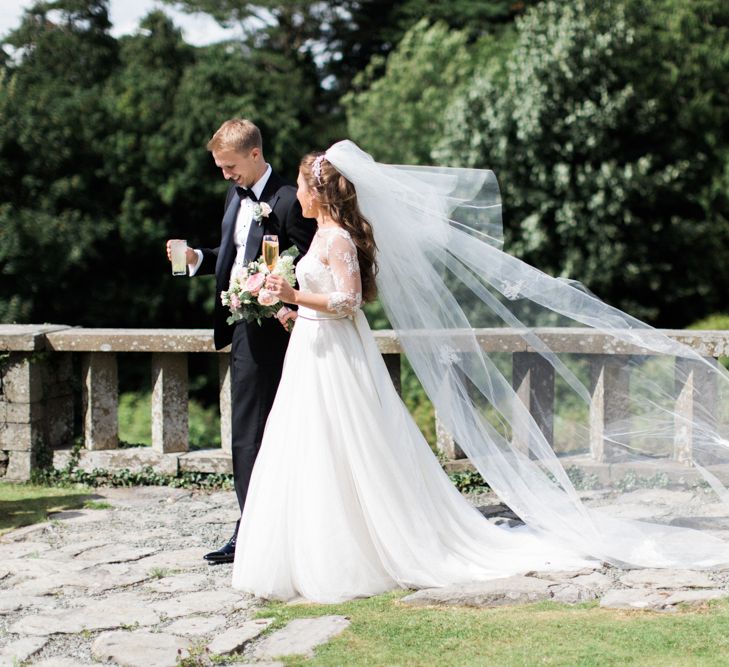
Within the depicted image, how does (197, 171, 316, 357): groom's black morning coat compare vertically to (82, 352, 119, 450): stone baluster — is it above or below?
above

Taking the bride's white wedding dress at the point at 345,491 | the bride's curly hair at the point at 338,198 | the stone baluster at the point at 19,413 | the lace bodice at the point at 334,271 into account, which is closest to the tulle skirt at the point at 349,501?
the bride's white wedding dress at the point at 345,491

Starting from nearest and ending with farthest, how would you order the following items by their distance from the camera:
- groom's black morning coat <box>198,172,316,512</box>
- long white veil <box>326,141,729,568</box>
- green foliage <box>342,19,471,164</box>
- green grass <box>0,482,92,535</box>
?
long white veil <box>326,141,729,568</box> → groom's black morning coat <box>198,172,316,512</box> → green grass <box>0,482,92,535</box> → green foliage <box>342,19,471,164</box>

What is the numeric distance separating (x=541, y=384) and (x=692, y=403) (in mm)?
707

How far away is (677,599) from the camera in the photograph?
4035mm

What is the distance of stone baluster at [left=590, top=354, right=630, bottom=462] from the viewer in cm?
493

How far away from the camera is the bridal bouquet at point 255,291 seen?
14.9 feet

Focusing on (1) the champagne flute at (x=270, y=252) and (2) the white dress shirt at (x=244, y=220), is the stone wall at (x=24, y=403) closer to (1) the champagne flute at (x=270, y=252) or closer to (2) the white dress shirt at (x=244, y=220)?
(2) the white dress shirt at (x=244, y=220)

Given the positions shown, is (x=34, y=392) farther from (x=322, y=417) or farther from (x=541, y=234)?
(x=541, y=234)

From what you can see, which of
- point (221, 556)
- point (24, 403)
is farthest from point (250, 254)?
point (24, 403)

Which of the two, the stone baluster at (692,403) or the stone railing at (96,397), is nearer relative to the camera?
the stone baluster at (692,403)

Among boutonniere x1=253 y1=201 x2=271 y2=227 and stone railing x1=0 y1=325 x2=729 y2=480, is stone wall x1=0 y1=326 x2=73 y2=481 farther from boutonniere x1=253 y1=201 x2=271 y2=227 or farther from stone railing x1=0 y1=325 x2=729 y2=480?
boutonniere x1=253 y1=201 x2=271 y2=227

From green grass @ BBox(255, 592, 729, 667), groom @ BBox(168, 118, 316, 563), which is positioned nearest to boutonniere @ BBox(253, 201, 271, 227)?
groom @ BBox(168, 118, 316, 563)

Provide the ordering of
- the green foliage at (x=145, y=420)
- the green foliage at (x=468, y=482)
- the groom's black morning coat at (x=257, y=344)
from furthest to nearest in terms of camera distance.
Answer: the green foliage at (x=145, y=420)
the green foliage at (x=468, y=482)
the groom's black morning coat at (x=257, y=344)

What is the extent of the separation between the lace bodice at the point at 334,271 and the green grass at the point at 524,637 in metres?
1.31
